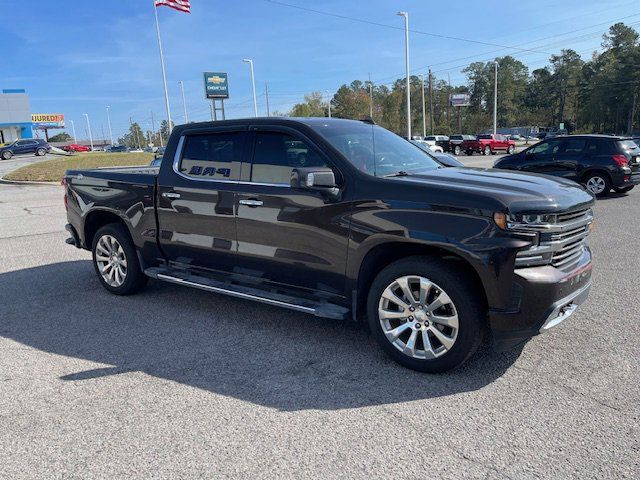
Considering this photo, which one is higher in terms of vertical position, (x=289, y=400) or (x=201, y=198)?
(x=201, y=198)

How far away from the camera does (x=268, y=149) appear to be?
4578mm

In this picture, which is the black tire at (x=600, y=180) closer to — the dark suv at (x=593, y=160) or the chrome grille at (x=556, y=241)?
the dark suv at (x=593, y=160)

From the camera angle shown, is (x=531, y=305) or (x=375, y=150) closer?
(x=531, y=305)

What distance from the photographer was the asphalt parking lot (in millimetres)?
2773

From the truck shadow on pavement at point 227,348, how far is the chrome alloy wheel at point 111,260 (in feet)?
0.73

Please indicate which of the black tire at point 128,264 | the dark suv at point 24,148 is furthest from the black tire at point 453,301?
the dark suv at point 24,148

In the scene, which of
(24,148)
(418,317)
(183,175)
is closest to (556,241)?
(418,317)

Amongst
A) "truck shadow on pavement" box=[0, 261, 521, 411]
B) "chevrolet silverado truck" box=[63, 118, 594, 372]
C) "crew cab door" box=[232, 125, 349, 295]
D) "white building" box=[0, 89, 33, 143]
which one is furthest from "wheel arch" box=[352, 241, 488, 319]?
"white building" box=[0, 89, 33, 143]

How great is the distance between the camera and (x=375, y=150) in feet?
14.8

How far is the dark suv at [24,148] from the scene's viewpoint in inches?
1692

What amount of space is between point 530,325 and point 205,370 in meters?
2.40

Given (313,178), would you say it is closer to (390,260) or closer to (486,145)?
(390,260)

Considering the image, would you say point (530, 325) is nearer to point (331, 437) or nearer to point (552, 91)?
point (331, 437)

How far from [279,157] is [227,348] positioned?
5.66ft
